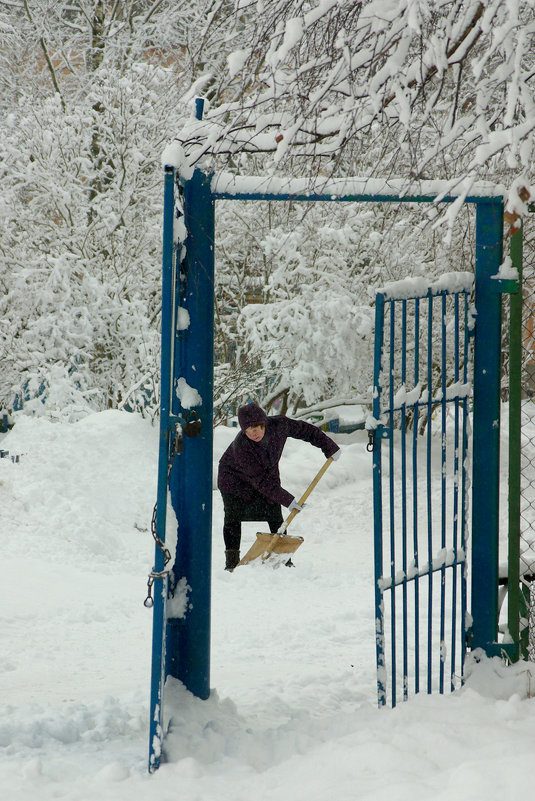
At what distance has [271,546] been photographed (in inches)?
223

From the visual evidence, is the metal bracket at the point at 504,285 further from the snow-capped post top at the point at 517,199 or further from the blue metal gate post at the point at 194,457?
the blue metal gate post at the point at 194,457

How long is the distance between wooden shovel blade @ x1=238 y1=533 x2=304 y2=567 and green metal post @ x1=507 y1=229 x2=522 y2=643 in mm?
1938

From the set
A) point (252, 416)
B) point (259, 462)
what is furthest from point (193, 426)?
point (259, 462)

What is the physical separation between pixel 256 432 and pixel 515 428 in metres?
2.11

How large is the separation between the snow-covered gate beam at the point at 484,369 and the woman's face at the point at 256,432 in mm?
1835

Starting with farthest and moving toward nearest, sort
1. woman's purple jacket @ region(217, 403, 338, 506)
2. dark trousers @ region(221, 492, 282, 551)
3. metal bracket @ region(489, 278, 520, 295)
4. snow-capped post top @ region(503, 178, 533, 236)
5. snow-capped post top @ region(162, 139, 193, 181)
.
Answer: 1. dark trousers @ region(221, 492, 282, 551)
2. woman's purple jacket @ region(217, 403, 338, 506)
3. metal bracket @ region(489, 278, 520, 295)
4. snow-capped post top @ region(162, 139, 193, 181)
5. snow-capped post top @ region(503, 178, 533, 236)

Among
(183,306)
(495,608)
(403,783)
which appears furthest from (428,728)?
(183,306)

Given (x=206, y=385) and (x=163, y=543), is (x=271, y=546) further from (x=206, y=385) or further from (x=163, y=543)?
(x=163, y=543)

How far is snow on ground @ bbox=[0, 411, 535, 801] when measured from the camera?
309 cm

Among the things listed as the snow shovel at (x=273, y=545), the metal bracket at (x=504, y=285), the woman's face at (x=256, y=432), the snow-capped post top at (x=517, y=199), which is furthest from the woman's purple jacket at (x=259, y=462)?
the snow-capped post top at (x=517, y=199)

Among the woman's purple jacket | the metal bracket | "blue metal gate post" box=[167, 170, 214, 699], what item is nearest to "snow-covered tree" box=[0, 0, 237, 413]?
the woman's purple jacket

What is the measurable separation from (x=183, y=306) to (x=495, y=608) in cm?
210

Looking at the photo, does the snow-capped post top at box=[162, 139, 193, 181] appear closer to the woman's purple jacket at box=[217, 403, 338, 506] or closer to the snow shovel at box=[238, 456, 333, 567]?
the woman's purple jacket at box=[217, 403, 338, 506]

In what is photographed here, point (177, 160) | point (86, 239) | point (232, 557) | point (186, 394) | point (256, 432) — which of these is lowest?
point (232, 557)
